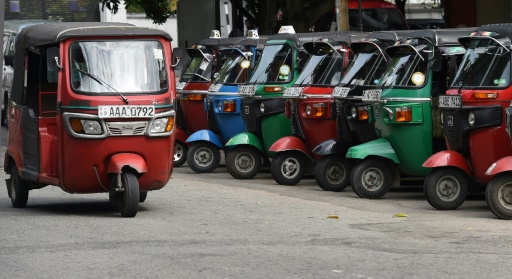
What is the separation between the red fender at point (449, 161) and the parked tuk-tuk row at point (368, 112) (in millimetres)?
13

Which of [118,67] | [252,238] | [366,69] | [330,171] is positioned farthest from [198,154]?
[252,238]

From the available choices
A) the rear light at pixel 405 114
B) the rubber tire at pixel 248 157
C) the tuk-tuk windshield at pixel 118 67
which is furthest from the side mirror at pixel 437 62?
the rubber tire at pixel 248 157

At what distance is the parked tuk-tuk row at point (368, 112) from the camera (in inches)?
523

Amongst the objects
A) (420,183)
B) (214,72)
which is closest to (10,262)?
(420,183)

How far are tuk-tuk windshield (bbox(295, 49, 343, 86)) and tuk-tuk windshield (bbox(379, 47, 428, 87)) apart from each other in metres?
1.65

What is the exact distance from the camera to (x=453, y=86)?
13727mm

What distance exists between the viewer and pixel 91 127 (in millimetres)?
12938

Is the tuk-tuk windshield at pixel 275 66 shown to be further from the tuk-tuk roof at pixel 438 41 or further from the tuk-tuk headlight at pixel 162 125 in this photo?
the tuk-tuk headlight at pixel 162 125

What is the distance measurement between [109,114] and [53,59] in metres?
0.85

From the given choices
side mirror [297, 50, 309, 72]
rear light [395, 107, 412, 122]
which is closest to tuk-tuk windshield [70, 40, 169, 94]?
rear light [395, 107, 412, 122]

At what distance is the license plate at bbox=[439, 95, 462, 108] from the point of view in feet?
44.0

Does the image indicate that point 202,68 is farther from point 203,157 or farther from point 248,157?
point 248,157

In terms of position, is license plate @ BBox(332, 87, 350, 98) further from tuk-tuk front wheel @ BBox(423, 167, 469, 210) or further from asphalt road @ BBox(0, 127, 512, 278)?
tuk-tuk front wheel @ BBox(423, 167, 469, 210)

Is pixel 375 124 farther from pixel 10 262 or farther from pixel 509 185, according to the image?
pixel 10 262
